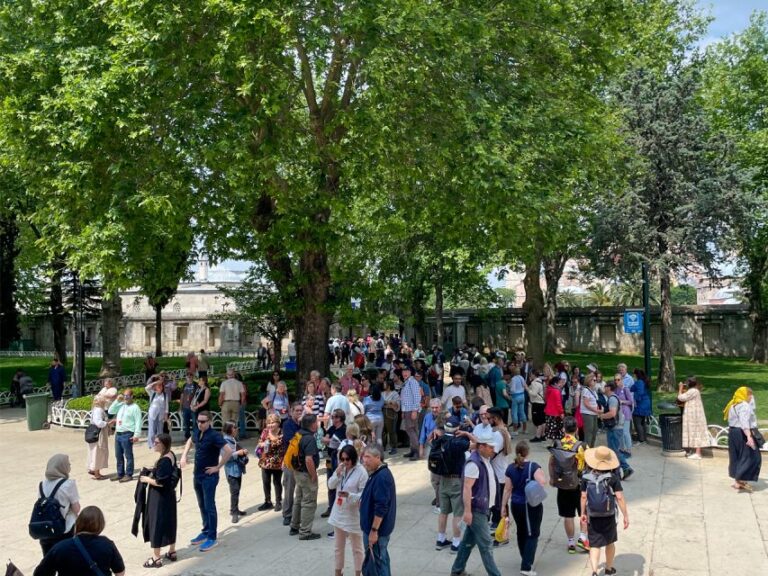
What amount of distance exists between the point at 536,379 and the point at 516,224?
3736 mm

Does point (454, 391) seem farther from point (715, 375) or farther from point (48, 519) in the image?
point (715, 375)

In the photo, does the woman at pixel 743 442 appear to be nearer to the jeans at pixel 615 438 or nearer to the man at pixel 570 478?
the jeans at pixel 615 438

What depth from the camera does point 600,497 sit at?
24.7 ft

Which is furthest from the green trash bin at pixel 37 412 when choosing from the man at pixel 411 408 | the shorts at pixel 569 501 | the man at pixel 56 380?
the shorts at pixel 569 501

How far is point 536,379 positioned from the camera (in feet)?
52.9

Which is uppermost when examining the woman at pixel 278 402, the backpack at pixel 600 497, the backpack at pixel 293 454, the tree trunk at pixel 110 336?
the tree trunk at pixel 110 336

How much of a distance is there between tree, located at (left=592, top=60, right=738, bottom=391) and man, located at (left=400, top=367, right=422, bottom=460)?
1082 centimetres

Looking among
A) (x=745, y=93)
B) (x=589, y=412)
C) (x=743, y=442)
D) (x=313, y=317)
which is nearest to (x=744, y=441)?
(x=743, y=442)

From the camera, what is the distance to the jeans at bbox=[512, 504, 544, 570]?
307 inches

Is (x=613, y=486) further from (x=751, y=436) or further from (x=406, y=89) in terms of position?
(x=406, y=89)

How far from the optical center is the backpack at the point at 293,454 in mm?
9141

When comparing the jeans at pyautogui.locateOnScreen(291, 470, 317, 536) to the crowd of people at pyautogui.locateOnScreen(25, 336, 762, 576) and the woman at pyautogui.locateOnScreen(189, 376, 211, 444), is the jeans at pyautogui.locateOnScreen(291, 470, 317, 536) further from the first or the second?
the woman at pyautogui.locateOnScreen(189, 376, 211, 444)

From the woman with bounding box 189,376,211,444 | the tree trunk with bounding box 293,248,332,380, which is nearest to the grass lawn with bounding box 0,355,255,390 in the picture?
the tree trunk with bounding box 293,248,332,380

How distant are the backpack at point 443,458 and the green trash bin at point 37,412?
46.4ft
